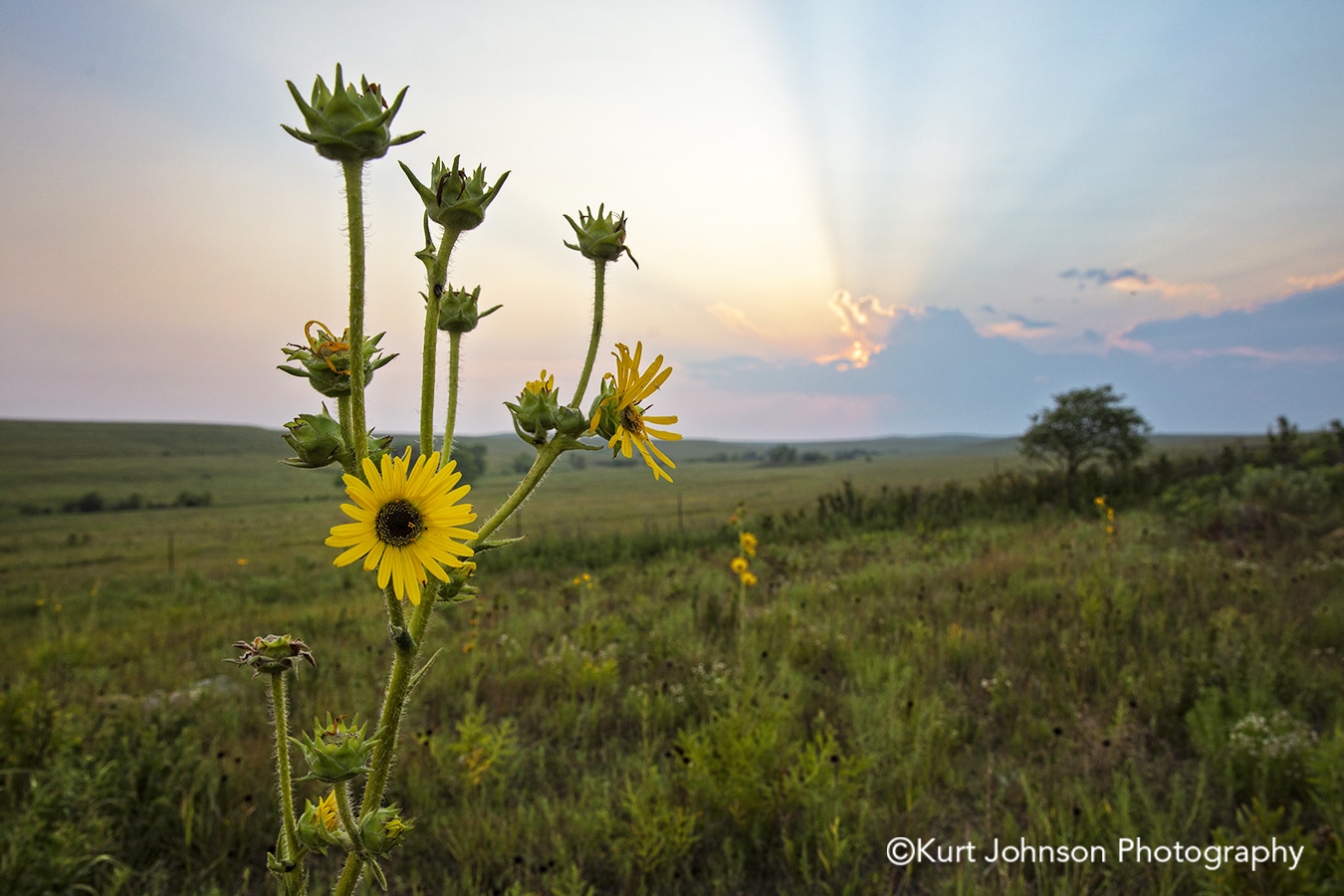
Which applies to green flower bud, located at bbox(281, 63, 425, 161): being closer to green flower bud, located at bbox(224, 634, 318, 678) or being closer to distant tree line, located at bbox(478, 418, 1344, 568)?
green flower bud, located at bbox(224, 634, 318, 678)

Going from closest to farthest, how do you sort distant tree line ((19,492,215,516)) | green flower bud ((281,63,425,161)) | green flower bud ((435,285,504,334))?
green flower bud ((281,63,425,161)), green flower bud ((435,285,504,334)), distant tree line ((19,492,215,516))

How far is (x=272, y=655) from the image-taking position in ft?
3.57

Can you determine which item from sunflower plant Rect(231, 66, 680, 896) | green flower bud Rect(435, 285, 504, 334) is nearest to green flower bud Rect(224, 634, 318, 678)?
sunflower plant Rect(231, 66, 680, 896)

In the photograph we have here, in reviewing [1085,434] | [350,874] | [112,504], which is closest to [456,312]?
[350,874]

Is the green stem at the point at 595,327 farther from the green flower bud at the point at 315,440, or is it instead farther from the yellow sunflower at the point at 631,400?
the green flower bud at the point at 315,440

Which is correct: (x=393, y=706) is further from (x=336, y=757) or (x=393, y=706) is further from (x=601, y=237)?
(x=601, y=237)

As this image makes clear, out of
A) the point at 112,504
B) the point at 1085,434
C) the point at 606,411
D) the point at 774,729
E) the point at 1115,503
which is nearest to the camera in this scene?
the point at 606,411

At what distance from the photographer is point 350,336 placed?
0.89 metres

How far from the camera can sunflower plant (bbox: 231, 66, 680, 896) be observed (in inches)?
35.4

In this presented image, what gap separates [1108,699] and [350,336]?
529cm

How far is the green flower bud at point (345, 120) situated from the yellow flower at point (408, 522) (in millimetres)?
427

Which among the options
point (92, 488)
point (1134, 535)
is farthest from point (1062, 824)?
point (92, 488)

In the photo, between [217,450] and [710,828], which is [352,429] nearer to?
[710,828]

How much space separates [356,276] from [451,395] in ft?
0.80
